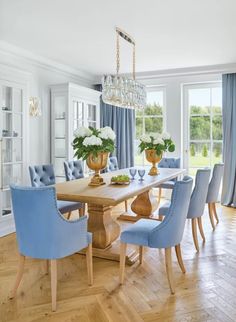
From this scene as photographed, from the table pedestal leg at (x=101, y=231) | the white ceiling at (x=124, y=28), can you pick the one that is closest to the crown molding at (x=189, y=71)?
the white ceiling at (x=124, y=28)

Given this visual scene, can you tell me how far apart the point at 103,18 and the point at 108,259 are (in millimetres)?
2555

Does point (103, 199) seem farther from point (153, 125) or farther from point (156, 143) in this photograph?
point (153, 125)

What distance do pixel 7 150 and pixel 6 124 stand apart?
0.35 m

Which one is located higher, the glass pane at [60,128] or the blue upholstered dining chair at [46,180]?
the glass pane at [60,128]

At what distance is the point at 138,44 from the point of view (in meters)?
4.25

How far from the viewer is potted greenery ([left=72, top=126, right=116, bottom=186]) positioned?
123 inches

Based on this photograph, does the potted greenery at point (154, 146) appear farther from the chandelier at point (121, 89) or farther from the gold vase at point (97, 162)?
the gold vase at point (97, 162)

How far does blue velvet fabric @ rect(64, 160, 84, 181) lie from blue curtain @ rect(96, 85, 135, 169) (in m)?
2.02

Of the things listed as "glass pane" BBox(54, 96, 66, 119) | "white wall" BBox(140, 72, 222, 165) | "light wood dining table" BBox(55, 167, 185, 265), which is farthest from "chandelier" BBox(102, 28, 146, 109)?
"white wall" BBox(140, 72, 222, 165)

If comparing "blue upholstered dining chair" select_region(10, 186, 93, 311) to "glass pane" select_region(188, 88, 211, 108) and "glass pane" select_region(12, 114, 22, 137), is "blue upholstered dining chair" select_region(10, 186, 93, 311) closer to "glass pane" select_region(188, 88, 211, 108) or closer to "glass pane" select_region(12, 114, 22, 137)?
"glass pane" select_region(12, 114, 22, 137)

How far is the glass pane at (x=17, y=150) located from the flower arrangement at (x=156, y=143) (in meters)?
1.68

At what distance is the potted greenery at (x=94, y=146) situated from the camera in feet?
10.3

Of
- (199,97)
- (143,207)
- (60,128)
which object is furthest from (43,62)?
(199,97)

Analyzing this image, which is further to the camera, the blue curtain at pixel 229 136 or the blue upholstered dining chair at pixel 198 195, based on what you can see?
the blue curtain at pixel 229 136
